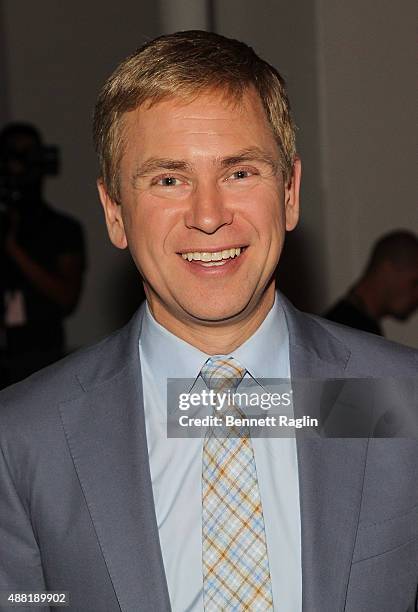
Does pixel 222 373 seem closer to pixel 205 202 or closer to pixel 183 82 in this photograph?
pixel 205 202

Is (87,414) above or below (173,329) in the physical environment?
below

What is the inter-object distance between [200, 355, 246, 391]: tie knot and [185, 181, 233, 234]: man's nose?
282 millimetres

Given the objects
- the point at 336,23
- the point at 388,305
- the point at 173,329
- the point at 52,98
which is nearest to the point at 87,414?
the point at 173,329

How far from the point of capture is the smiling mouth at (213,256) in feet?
6.42

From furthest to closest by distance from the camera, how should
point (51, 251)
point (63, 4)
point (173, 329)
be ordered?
1. point (63, 4)
2. point (51, 251)
3. point (173, 329)

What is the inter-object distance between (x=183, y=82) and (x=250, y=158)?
0.64ft

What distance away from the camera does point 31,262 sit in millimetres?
5875

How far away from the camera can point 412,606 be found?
1.93 m

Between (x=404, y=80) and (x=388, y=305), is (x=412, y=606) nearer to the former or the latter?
(x=388, y=305)

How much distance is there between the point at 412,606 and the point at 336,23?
370 cm

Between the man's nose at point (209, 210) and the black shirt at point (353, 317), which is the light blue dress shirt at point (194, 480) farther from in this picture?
the black shirt at point (353, 317)

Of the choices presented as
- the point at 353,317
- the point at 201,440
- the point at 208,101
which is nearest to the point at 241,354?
the point at 201,440

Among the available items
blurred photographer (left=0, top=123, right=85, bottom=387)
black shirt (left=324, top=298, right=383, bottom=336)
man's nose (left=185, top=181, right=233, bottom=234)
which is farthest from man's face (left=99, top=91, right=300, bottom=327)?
blurred photographer (left=0, top=123, right=85, bottom=387)

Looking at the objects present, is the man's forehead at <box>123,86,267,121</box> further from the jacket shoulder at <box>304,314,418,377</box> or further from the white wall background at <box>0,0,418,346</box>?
the white wall background at <box>0,0,418,346</box>
